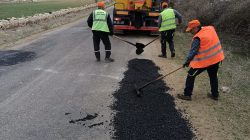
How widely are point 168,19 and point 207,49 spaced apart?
4.74 meters

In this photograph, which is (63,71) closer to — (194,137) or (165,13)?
(165,13)

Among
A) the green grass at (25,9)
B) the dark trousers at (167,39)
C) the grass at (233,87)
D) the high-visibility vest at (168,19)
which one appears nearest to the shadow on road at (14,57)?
the dark trousers at (167,39)

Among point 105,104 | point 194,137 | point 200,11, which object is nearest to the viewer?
point 194,137

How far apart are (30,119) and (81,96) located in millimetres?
1601

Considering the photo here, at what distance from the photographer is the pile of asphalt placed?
6.09m

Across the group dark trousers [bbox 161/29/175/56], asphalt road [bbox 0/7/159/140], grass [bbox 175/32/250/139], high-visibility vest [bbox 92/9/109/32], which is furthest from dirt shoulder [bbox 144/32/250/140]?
high-visibility vest [bbox 92/9/109/32]

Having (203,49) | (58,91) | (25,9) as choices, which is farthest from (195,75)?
(25,9)

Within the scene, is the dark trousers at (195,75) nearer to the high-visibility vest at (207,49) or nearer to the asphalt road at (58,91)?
the high-visibility vest at (207,49)

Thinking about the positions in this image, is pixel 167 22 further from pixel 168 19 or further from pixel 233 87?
pixel 233 87

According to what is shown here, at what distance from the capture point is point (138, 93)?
317 inches

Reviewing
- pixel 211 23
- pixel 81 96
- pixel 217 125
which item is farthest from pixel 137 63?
pixel 211 23

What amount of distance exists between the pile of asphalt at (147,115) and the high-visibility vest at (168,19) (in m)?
3.29

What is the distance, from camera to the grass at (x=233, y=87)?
21.9 ft

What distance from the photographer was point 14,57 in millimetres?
12477
